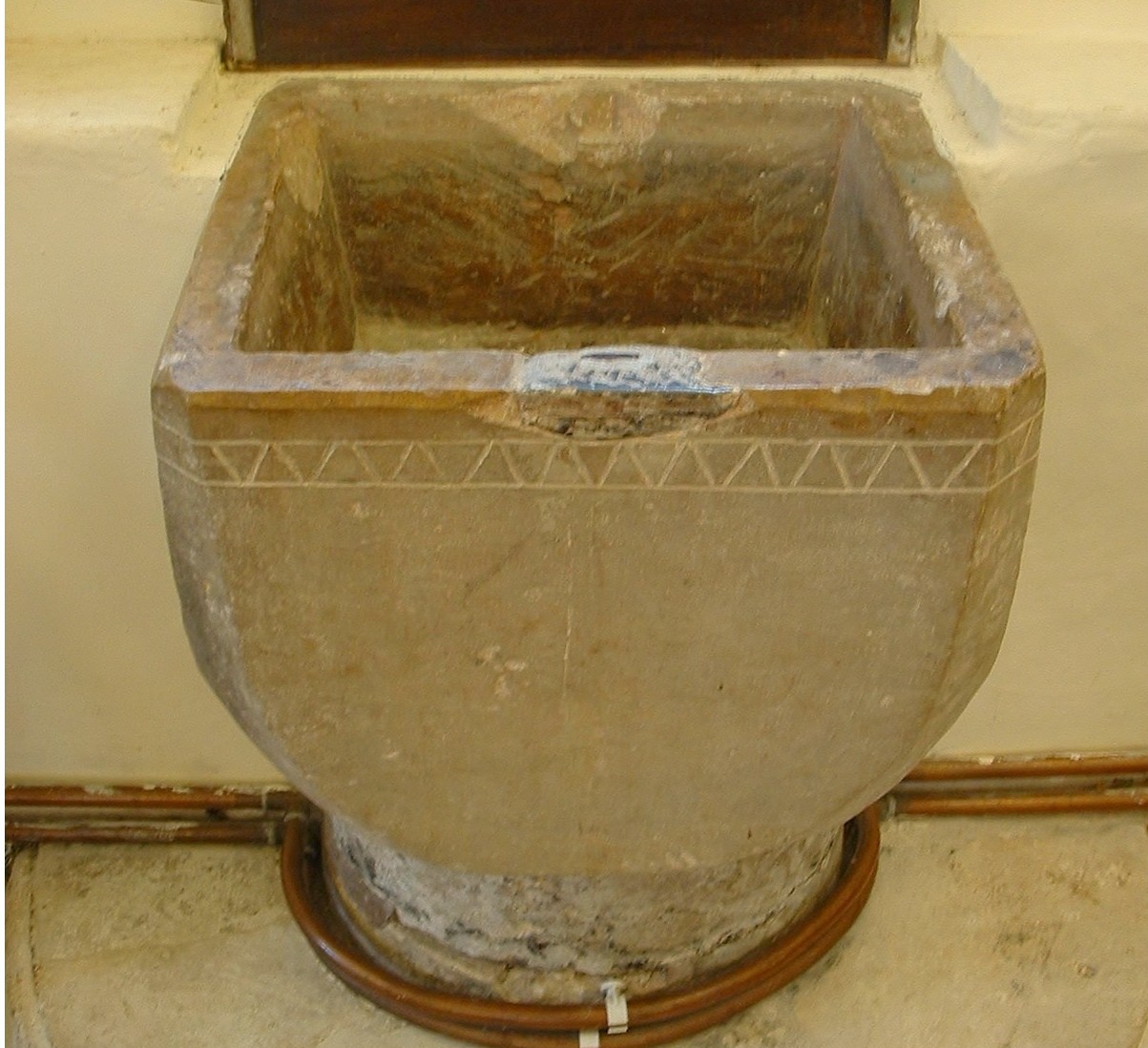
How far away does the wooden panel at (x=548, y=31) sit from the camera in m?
1.72

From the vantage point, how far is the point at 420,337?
1.79m

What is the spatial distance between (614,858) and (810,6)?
110cm

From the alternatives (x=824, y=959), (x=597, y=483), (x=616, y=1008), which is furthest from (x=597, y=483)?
(x=824, y=959)

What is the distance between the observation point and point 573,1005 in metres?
1.76

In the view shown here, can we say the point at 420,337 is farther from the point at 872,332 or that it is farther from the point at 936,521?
the point at 936,521

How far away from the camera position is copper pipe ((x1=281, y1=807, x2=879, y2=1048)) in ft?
5.73

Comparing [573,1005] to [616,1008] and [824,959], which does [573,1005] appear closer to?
[616,1008]

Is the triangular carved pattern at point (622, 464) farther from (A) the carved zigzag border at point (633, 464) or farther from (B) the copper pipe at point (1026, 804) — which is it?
(B) the copper pipe at point (1026, 804)

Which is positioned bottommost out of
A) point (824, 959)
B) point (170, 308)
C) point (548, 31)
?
point (824, 959)

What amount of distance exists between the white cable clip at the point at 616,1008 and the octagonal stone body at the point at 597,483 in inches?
13.8

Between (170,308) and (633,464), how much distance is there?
797mm

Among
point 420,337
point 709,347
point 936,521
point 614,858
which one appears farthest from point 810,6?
point 614,858

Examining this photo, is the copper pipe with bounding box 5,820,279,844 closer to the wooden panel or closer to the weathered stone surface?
the weathered stone surface

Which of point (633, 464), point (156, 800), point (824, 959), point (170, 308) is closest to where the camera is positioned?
point (633, 464)
